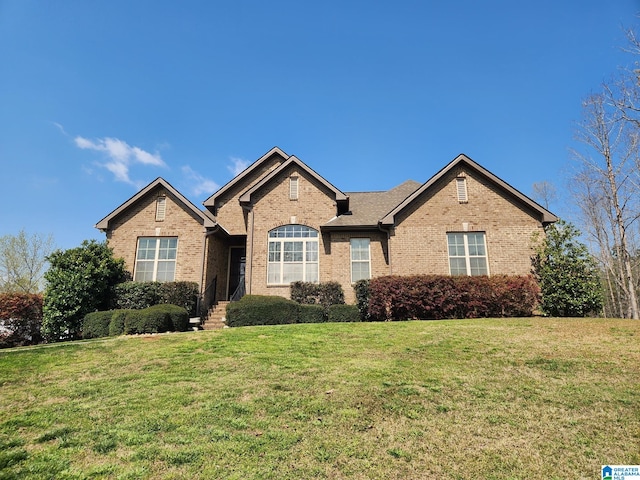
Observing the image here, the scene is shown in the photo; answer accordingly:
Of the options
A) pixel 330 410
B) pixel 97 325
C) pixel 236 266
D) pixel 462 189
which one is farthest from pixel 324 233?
pixel 330 410

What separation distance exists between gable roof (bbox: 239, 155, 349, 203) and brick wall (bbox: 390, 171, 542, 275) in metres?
3.35

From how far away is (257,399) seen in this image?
5.73 meters

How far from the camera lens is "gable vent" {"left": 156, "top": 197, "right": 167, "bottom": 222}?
1788 cm

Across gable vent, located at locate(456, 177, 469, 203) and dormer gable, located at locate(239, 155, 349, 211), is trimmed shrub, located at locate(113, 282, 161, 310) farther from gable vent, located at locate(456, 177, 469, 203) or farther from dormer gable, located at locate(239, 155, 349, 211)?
gable vent, located at locate(456, 177, 469, 203)

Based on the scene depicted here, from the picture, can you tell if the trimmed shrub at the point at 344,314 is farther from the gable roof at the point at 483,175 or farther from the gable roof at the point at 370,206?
the gable roof at the point at 370,206

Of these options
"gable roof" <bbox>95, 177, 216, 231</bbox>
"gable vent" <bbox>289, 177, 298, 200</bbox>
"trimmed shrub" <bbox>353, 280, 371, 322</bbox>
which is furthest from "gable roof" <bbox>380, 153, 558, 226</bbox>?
"gable roof" <bbox>95, 177, 216, 231</bbox>

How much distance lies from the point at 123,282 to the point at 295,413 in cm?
1418

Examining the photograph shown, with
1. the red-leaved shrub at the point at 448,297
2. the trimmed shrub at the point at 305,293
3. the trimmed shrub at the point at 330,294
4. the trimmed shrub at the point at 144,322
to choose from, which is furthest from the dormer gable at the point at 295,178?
the trimmed shrub at the point at 144,322

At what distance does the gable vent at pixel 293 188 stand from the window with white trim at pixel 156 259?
6.03 meters

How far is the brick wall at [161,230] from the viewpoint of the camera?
56.5 ft

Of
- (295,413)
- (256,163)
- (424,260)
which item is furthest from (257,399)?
(256,163)

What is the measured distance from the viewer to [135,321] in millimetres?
12797

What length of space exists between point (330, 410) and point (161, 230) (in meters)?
15.0

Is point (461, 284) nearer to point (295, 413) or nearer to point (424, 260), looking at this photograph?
point (424, 260)
